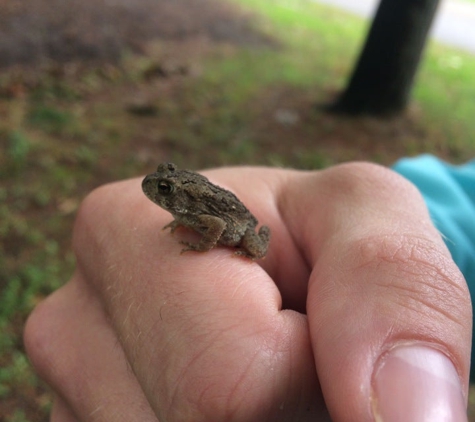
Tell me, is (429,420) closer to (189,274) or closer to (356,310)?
(356,310)

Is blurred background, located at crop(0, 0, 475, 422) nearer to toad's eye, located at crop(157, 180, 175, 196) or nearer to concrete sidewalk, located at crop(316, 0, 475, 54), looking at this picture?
toad's eye, located at crop(157, 180, 175, 196)

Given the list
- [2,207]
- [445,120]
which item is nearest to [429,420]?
[2,207]

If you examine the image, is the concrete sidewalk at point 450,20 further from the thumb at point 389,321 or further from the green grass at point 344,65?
the thumb at point 389,321

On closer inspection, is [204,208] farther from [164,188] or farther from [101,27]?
[101,27]

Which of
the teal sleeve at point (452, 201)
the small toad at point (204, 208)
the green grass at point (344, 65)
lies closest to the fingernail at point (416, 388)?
the teal sleeve at point (452, 201)

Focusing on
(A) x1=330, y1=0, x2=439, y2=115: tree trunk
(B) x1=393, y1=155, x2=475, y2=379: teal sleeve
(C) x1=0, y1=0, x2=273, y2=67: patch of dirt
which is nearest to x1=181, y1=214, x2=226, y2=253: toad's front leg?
(B) x1=393, y1=155, x2=475, y2=379: teal sleeve

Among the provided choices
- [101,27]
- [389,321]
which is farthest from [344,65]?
[389,321]
